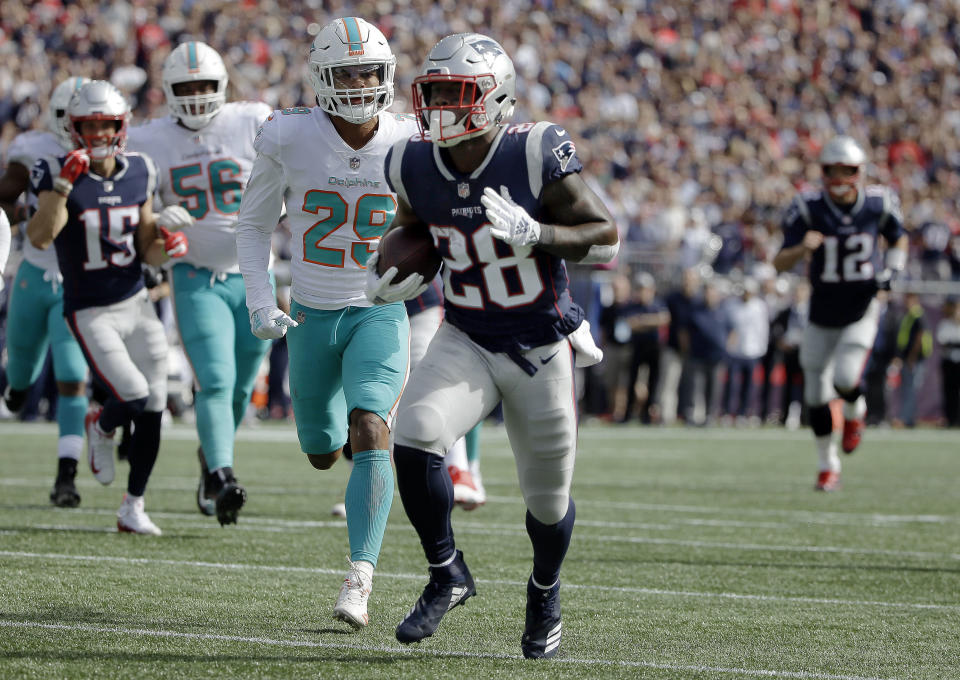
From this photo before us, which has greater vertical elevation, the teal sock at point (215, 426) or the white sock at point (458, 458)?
the teal sock at point (215, 426)

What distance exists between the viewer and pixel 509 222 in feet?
11.5

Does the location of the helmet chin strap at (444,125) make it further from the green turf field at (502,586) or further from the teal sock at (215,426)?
the teal sock at (215,426)

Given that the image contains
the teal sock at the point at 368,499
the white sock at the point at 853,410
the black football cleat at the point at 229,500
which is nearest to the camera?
the teal sock at the point at 368,499

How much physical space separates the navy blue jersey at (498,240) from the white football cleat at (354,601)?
0.77 meters

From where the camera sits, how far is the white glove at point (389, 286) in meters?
3.84

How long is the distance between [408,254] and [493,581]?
5.33ft

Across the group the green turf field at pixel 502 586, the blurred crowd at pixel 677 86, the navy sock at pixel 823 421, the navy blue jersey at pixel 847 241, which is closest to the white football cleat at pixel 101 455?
the green turf field at pixel 502 586

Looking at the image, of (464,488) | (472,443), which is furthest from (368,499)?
(472,443)

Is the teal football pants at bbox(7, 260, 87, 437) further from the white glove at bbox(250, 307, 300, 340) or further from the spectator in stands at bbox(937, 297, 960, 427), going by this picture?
the spectator in stands at bbox(937, 297, 960, 427)

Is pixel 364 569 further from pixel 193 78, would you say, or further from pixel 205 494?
pixel 193 78

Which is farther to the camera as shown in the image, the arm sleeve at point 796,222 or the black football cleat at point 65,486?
the arm sleeve at point 796,222

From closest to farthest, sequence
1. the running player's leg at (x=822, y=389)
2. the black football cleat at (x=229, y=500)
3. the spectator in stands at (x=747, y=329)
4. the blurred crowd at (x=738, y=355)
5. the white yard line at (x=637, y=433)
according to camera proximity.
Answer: the black football cleat at (x=229, y=500)
the running player's leg at (x=822, y=389)
the white yard line at (x=637, y=433)
the blurred crowd at (x=738, y=355)
the spectator in stands at (x=747, y=329)

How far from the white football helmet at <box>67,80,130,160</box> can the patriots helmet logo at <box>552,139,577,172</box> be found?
3.07 metres

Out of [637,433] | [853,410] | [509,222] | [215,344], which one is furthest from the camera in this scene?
[637,433]
